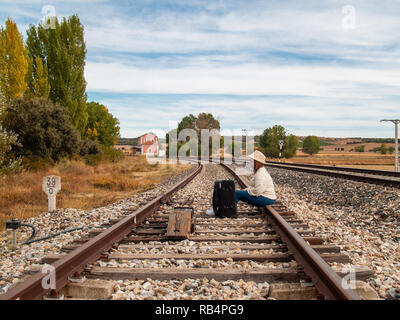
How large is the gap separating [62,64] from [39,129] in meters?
11.5

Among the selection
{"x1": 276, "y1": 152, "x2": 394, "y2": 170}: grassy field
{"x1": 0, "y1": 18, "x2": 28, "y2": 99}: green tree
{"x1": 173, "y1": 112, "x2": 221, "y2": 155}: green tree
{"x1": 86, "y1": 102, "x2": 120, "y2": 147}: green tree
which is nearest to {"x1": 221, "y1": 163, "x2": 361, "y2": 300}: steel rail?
{"x1": 0, "y1": 18, "x2": 28, "y2": 99}: green tree

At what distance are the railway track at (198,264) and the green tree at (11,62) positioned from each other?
22924mm

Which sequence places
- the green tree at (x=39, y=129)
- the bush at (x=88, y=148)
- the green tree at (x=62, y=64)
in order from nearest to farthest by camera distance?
1. the green tree at (x=39, y=129)
2. the bush at (x=88, y=148)
3. the green tree at (x=62, y=64)

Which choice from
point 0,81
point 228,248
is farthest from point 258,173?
point 0,81

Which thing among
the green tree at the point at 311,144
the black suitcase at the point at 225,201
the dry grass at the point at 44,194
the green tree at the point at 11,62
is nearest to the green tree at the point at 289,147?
the green tree at the point at 311,144

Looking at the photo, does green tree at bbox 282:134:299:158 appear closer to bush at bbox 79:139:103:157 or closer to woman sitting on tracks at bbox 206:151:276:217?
bush at bbox 79:139:103:157

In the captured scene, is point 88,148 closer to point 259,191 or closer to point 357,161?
point 259,191

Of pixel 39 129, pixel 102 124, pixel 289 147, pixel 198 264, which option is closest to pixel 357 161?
pixel 289 147

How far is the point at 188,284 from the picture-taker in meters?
3.46

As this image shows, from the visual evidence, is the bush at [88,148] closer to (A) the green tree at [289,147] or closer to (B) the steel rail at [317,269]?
(B) the steel rail at [317,269]

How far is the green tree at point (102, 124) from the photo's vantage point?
183ft

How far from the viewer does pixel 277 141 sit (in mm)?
76562
